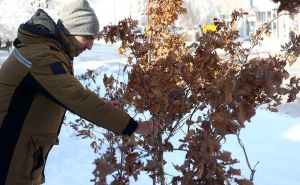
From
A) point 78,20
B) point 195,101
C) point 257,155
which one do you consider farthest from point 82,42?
point 257,155

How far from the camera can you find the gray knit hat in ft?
8.70

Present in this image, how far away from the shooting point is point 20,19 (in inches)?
1229

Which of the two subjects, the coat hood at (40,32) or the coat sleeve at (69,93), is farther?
Result: the coat hood at (40,32)

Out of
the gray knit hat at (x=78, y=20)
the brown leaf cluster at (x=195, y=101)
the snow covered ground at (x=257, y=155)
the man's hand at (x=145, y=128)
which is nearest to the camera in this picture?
the brown leaf cluster at (x=195, y=101)

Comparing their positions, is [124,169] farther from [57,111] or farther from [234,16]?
[234,16]

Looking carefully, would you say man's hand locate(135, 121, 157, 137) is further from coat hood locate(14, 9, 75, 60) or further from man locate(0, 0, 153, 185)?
coat hood locate(14, 9, 75, 60)

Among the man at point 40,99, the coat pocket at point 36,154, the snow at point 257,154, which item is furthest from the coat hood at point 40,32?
the snow at point 257,154

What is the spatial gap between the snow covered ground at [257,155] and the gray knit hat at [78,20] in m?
3.12

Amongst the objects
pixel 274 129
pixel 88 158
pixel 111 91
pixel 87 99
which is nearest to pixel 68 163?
pixel 88 158

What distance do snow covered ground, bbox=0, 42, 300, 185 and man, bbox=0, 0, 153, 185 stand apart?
10.2 ft

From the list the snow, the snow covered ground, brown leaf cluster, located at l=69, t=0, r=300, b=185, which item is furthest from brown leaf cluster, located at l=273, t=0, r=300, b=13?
the snow covered ground

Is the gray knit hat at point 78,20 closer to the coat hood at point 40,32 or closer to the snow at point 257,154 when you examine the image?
the coat hood at point 40,32

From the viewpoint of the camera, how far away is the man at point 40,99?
7.73ft

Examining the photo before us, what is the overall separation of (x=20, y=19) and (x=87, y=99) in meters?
30.0
